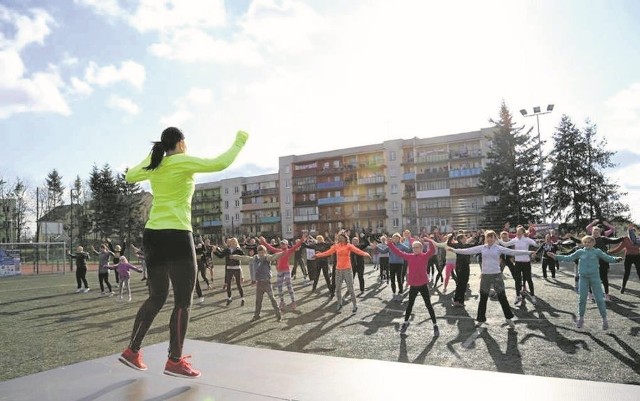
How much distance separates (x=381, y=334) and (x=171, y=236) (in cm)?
585

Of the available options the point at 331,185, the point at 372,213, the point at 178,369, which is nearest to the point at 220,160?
the point at 178,369

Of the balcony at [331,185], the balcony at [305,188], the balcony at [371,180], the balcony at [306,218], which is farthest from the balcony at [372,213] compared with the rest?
the balcony at [305,188]

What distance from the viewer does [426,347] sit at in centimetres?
743

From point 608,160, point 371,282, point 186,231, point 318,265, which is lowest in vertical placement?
point 371,282

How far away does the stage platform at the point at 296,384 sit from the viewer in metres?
3.87

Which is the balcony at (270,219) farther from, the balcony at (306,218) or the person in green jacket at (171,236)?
the person in green jacket at (171,236)

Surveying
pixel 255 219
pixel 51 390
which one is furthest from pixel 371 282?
pixel 255 219

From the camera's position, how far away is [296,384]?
167 inches

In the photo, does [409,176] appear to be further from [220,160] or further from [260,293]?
[220,160]

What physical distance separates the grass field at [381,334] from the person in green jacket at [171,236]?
1.15 meters

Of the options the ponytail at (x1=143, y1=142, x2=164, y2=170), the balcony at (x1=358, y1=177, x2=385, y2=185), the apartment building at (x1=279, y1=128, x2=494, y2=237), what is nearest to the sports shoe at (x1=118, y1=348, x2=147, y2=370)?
the ponytail at (x1=143, y1=142, x2=164, y2=170)

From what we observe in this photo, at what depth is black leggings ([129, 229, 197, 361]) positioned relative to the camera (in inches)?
153

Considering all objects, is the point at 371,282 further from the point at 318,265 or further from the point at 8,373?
the point at 8,373

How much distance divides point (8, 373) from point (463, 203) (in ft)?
192
